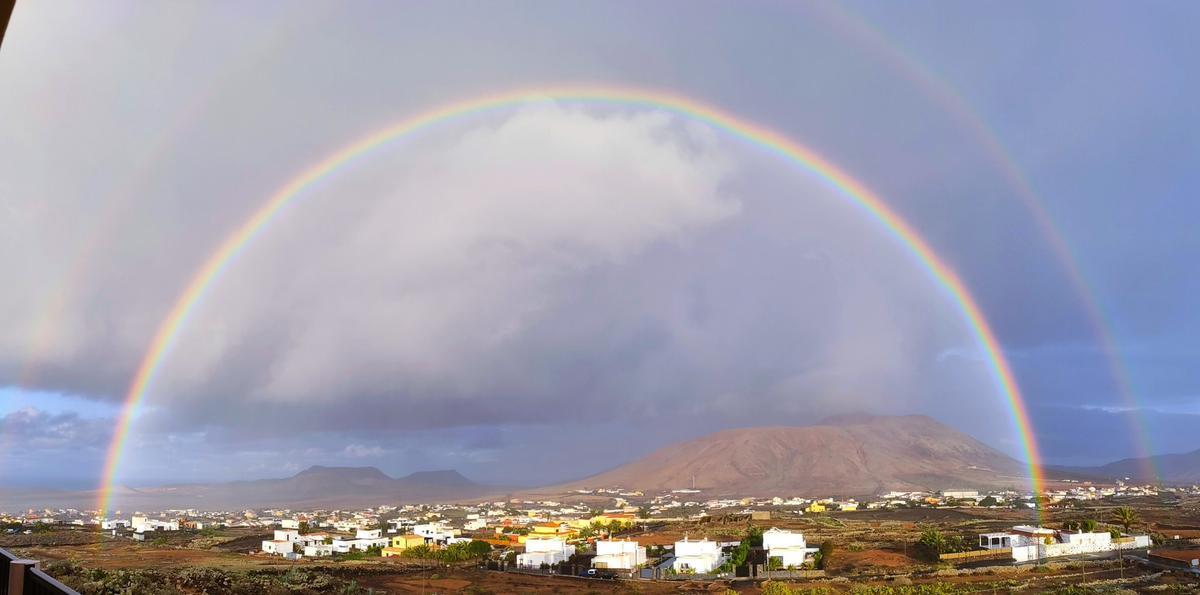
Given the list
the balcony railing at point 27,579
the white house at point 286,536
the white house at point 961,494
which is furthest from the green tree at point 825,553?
the white house at point 961,494

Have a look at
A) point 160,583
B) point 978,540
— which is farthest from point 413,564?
point 978,540

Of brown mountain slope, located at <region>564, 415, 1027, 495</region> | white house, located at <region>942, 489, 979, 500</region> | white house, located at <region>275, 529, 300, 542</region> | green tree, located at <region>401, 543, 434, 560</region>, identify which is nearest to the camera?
green tree, located at <region>401, 543, 434, 560</region>

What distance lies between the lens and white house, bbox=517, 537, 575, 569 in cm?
5016

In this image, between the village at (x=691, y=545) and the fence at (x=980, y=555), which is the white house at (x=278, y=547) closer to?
the village at (x=691, y=545)

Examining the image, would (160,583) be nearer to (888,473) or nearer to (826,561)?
(826,561)

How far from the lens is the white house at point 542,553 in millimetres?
50156

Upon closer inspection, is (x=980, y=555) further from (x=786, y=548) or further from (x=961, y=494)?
(x=961, y=494)

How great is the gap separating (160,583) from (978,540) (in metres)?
46.4

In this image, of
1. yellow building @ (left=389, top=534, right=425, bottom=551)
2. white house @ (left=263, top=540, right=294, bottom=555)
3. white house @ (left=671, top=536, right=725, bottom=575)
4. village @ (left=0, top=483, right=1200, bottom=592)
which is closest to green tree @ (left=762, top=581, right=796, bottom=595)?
village @ (left=0, top=483, right=1200, bottom=592)

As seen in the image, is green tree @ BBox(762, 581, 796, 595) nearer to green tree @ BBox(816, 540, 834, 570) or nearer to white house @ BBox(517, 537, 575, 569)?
green tree @ BBox(816, 540, 834, 570)

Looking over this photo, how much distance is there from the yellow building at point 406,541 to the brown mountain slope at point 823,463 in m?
79.3

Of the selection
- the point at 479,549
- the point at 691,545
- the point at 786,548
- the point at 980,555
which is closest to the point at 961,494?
the point at 980,555

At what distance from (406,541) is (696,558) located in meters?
20.2

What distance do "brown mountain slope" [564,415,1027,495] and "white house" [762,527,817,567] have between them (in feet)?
253
